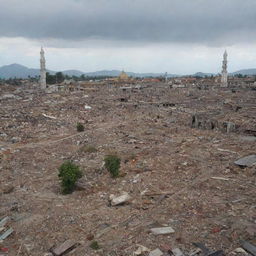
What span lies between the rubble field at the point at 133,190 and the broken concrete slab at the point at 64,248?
0.07 metres

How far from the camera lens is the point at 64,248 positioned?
4.84 metres

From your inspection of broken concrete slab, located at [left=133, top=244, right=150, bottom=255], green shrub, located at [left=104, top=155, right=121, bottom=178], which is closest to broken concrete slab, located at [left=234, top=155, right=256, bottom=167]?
green shrub, located at [left=104, top=155, right=121, bottom=178]

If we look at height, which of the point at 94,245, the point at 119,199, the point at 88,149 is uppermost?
the point at 88,149

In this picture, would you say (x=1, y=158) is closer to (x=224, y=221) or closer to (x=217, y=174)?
(x=217, y=174)

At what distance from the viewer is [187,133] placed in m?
12.9

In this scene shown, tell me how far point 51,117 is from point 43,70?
1018 inches

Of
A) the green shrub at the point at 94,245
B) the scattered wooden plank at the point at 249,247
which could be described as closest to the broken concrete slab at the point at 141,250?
the green shrub at the point at 94,245

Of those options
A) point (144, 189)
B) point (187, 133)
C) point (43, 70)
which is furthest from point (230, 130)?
point (43, 70)

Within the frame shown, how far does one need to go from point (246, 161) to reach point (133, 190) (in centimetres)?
350

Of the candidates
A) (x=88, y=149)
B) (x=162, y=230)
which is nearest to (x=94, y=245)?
(x=162, y=230)

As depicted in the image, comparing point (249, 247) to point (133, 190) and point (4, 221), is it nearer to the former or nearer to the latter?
point (133, 190)

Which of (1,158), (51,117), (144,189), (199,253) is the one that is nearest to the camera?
(199,253)

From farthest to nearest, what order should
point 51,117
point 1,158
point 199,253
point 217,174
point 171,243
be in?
point 51,117 < point 1,158 < point 217,174 < point 171,243 < point 199,253

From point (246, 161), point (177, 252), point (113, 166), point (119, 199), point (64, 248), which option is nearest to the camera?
point (177, 252)
